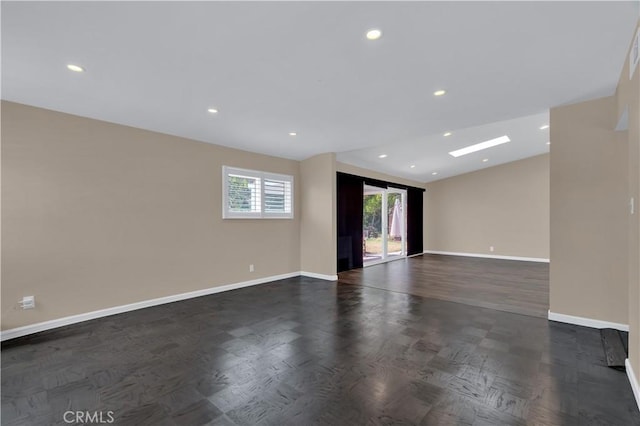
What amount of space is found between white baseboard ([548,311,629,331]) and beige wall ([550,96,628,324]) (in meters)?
0.04

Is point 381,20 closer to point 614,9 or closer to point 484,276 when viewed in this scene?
point 614,9

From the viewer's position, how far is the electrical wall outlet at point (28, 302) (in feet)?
10.3

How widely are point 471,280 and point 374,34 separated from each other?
5.33m

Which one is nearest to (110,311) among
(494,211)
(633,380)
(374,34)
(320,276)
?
(320,276)

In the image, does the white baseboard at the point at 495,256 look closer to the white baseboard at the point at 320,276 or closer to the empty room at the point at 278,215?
the empty room at the point at 278,215

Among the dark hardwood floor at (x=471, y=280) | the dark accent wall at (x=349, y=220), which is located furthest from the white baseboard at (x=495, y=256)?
the dark accent wall at (x=349, y=220)

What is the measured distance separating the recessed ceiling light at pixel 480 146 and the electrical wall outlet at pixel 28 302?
25.0ft

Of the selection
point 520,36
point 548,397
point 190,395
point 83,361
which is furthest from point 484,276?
point 83,361

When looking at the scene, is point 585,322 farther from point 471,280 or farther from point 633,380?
point 471,280

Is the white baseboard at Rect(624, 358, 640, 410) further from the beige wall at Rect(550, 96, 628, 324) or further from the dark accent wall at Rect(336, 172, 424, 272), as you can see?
the dark accent wall at Rect(336, 172, 424, 272)

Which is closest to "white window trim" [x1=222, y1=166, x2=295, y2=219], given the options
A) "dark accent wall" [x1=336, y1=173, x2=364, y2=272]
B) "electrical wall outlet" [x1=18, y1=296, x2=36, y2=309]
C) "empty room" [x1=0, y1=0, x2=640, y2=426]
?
"empty room" [x1=0, y1=0, x2=640, y2=426]

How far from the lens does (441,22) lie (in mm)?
1981

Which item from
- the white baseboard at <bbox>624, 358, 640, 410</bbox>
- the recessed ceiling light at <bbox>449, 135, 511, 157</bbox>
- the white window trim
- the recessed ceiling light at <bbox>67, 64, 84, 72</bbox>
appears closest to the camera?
the white baseboard at <bbox>624, 358, 640, 410</bbox>

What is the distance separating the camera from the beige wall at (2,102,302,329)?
123 inches
